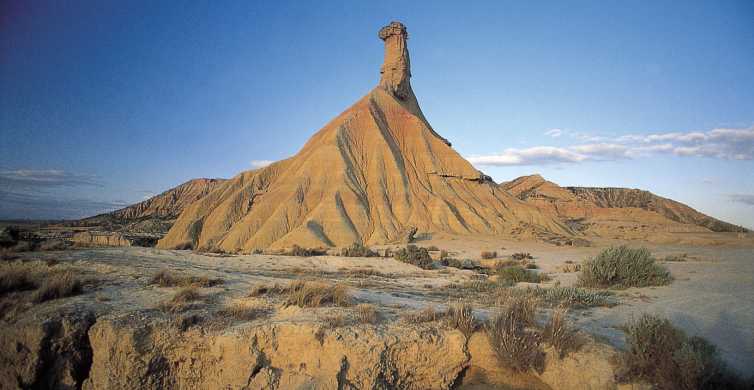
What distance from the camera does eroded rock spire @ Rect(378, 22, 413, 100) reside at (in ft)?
160

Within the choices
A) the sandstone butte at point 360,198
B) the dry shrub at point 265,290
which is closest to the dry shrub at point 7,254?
the dry shrub at point 265,290

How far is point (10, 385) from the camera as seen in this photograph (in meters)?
5.22

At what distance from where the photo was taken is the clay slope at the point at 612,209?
51.3 meters

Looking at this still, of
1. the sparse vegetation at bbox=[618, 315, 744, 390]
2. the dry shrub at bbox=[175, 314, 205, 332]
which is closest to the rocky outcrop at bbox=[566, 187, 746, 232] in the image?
the sparse vegetation at bbox=[618, 315, 744, 390]

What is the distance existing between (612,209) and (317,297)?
66.6 metres

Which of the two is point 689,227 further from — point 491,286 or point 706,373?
point 706,373

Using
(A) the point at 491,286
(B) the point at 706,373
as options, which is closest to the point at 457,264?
(A) the point at 491,286

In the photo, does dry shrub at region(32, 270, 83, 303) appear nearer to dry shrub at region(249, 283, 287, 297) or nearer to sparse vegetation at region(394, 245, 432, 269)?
dry shrub at region(249, 283, 287, 297)

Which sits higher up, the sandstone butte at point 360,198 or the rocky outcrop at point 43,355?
the sandstone butte at point 360,198

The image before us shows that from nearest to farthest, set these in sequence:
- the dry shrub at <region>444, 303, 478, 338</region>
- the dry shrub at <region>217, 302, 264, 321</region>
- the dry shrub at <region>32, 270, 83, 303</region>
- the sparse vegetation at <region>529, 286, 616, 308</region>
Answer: the dry shrub at <region>444, 303, 478, 338</region> → the dry shrub at <region>217, 302, 264, 321</region> → the dry shrub at <region>32, 270, 83, 303</region> → the sparse vegetation at <region>529, 286, 616, 308</region>

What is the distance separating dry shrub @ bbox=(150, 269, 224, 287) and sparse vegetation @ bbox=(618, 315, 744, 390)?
7057 mm

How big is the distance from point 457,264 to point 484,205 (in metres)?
22.7

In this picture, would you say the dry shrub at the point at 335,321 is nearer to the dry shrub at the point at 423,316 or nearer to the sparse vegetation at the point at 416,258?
the dry shrub at the point at 423,316

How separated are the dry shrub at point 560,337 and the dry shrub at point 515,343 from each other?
0.42 ft
